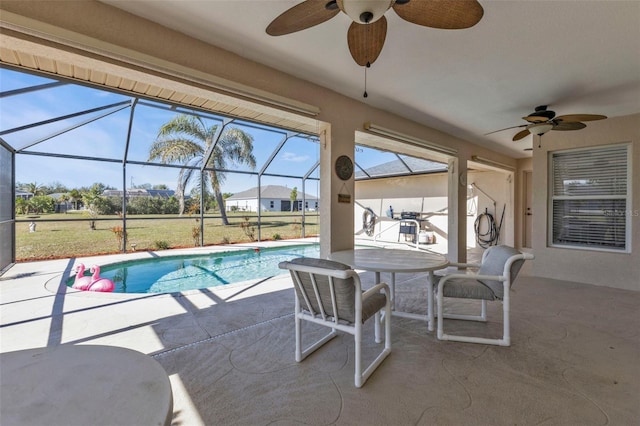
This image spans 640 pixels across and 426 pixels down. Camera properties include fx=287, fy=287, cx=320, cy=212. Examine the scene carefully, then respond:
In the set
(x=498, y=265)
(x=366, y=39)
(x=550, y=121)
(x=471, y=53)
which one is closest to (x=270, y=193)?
(x=550, y=121)

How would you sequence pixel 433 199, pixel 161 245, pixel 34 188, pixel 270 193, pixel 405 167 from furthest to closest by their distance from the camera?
pixel 270 193 → pixel 405 167 → pixel 433 199 → pixel 161 245 → pixel 34 188

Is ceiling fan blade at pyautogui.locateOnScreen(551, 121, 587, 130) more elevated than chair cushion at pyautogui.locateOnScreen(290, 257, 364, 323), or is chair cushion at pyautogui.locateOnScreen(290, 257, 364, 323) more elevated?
ceiling fan blade at pyautogui.locateOnScreen(551, 121, 587, 130)

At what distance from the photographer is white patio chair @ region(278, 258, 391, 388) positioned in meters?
1.80

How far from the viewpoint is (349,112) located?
3.65 metres

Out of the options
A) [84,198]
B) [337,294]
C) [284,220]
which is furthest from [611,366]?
[84,198]

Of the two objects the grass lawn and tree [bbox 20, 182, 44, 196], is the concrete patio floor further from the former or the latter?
tree [bbox 20, 182, 44, 196]

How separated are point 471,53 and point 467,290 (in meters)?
2.11

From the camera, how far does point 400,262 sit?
2.54 m

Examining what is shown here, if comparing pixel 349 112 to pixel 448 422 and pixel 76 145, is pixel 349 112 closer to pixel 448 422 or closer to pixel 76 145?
pixel 448 422

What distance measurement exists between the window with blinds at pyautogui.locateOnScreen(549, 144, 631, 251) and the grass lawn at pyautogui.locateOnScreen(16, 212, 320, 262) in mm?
6810

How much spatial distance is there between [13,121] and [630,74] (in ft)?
27.2

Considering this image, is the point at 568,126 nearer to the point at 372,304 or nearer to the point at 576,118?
the point at 576,118

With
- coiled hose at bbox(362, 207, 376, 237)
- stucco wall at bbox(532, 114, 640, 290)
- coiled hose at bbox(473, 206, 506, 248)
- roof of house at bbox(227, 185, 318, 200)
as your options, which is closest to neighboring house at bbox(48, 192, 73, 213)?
roof of house at bbox(227, 185, 318, 200)

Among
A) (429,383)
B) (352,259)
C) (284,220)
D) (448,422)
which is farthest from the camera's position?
(284,220)
